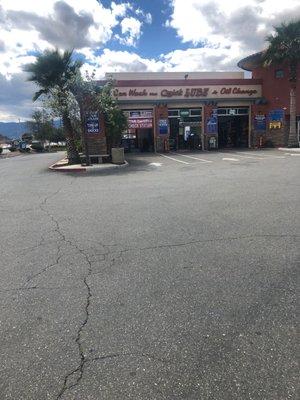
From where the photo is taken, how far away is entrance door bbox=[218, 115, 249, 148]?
32094mm

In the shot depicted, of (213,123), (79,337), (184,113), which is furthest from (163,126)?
(79,337)

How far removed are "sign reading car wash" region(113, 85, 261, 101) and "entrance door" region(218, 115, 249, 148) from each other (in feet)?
6.84

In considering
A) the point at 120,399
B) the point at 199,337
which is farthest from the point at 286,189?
the point at 120,399

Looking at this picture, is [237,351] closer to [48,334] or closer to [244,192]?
[48,334]

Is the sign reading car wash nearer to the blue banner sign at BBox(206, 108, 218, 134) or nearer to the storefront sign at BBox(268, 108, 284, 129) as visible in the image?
the blue banner sign at BBox(206, 108, 218, 134)

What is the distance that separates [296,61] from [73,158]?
1807 cm

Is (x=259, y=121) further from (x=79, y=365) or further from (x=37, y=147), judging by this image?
(x=37, y=147)

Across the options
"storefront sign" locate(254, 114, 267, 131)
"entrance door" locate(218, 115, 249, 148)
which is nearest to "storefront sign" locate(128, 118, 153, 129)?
"entrance door" locate(218, 115, 249, 148)

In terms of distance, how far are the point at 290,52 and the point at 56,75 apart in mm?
17194

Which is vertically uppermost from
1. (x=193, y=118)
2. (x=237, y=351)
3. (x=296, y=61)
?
(x=296, y=61)

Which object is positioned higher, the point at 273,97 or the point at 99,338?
the point at 273,97

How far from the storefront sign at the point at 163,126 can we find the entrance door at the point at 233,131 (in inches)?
194

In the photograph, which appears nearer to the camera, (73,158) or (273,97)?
(73,158)

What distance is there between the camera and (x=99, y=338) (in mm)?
3320
